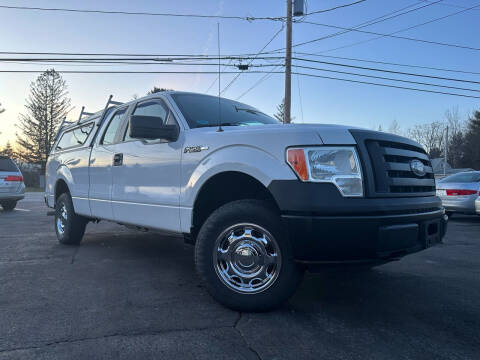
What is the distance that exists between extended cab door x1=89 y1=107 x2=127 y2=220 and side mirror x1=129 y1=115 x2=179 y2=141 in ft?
4.12

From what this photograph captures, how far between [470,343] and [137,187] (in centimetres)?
312

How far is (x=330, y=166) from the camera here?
257cm

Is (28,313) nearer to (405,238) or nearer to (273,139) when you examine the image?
(273,139)

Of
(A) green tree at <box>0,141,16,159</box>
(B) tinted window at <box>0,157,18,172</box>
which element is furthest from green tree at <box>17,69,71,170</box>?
(B) tinted window at <box>0,157,18,172</box>

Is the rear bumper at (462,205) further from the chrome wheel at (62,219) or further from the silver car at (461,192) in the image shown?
the chrome wheel at (62,219)

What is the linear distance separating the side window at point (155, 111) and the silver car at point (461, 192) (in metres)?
7.71

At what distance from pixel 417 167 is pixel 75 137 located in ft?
16.5

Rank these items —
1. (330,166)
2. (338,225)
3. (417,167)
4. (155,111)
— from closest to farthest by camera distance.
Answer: (338,225)
(330,166)
(417,167)
(155,111)

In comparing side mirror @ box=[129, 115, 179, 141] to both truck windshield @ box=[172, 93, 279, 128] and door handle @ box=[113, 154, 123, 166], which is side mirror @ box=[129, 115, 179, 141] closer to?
truck windshield @ box=[172, 93, 279, 128]

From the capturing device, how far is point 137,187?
3895 mm

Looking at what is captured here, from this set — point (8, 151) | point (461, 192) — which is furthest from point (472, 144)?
point (8, 151)

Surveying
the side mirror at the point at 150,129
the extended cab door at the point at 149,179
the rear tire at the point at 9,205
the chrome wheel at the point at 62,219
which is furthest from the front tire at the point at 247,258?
the rear tire at the point at 9,205

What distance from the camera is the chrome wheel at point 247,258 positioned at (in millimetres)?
2699

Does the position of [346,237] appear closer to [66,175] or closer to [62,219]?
[66,175]
